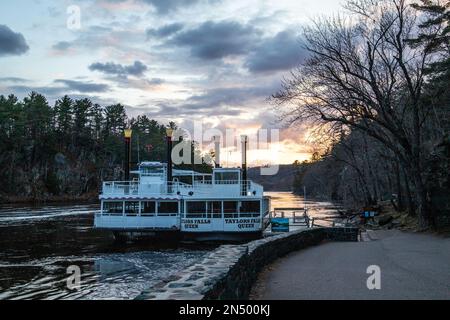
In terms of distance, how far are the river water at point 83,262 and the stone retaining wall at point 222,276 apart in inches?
46.4

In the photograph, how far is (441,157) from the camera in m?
25.5

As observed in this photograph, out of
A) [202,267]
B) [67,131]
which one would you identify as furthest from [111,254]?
[67,131]

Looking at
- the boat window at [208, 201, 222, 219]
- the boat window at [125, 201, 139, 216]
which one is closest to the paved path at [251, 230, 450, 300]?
the boat window at [208, 201, 222, 219]

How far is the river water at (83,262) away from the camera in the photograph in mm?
17094

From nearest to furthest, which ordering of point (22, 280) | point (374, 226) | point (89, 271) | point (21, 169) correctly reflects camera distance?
point (22, 280) → point (89, 271) → point (374, 226) → point (21, 169)

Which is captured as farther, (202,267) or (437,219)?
(437,219)

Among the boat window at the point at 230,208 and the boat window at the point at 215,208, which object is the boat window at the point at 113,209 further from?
the boat window at the point at 230,208

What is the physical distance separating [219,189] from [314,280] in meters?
21.2

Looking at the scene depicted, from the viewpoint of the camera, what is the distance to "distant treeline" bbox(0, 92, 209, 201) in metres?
107

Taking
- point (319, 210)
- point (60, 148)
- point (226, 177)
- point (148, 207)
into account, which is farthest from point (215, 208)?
point (60, 148)

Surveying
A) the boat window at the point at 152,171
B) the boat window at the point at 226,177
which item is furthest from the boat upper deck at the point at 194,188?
the boat window at the point at 152,171

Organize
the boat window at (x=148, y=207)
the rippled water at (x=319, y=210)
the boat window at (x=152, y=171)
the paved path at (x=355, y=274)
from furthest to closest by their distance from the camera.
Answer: the rippled water at (x=319, y=210), the boat window at (x=152, y=171), the boat window at (x=148, y=207), the paved path at (x=355, y=274)

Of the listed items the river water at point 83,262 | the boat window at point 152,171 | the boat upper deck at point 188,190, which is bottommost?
the river water at point 83,262
